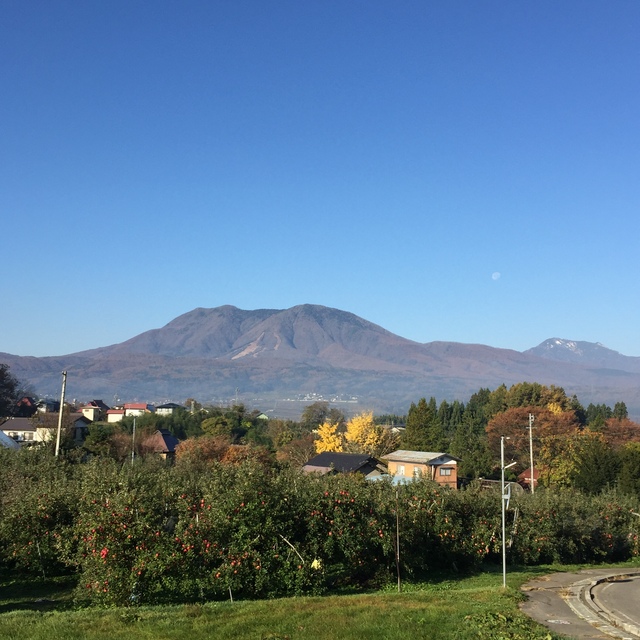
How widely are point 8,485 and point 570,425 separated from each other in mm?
61246

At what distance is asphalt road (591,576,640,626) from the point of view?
15.0 metres

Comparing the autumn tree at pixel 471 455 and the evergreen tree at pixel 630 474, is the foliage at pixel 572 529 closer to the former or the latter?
the evergreen tree at pixel 630 474

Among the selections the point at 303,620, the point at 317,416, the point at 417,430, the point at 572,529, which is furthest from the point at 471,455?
the point at 303,620

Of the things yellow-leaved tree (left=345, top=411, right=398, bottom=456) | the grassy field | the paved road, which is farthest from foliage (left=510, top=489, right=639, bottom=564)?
yellow-leaved tree (left=345, top=411, right=398, bottom=456)

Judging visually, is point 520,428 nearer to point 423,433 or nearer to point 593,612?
point 423,433

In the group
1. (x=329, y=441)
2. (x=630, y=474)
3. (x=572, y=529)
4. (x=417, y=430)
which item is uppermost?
(x=417, y=430)

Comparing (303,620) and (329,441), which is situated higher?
(303,620)

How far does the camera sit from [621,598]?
17219 millimetres

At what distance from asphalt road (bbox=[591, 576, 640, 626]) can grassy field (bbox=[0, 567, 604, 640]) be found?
7.16ft

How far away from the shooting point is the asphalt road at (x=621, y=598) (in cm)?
1501

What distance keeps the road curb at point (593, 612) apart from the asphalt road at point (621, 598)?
0.16 m

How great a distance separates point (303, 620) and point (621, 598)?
907 cm

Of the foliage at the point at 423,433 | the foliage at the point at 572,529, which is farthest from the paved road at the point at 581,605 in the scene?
the foliage at the point at 423,433

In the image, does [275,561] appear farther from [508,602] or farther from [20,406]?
[20,406]
